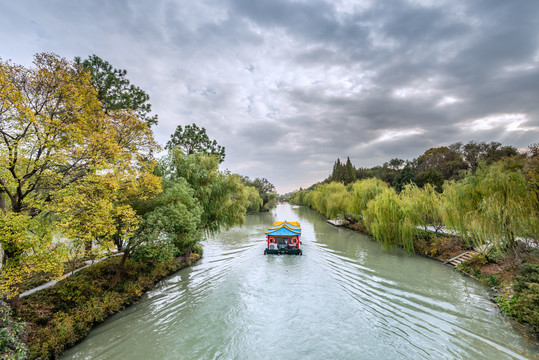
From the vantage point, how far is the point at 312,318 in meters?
8.72

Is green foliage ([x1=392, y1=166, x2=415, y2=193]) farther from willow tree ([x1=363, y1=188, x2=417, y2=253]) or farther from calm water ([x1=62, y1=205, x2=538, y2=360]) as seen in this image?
calm water ([x1=62, y1=205, x2=538, y2=360])

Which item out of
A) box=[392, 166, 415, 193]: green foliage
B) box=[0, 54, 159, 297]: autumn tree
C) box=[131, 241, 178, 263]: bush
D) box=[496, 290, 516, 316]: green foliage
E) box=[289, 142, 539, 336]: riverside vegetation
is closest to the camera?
box=[0, 54, 159, 297]: autumn tree

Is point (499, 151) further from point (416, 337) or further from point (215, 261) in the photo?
point (215, 261)

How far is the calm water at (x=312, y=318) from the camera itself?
6980mm

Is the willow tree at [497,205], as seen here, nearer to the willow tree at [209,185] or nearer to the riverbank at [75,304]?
the willow tree at [209,185]

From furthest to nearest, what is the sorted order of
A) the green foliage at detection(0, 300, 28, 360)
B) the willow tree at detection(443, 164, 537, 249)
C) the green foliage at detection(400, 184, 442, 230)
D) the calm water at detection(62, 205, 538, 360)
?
the green foliage at detection(400, 184, 442, 230) < the willow tree at detection(443, 164, 537, 249) < the calm water at detection(62, 205, 538, 360) < the green foliage at detection(0, 300, 28, 360)

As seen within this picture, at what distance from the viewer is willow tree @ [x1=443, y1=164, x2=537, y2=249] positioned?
33.7ft

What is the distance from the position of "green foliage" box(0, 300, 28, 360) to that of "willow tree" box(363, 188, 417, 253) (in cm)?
2008

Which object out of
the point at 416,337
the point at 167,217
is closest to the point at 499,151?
the point at 416,337

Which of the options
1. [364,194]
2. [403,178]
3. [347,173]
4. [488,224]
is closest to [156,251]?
[488,224]

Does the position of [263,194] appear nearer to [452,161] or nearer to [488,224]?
[452,161]

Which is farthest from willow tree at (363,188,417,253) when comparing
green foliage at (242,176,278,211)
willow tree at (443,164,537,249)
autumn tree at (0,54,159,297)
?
green foliage at (242,176,278,211)

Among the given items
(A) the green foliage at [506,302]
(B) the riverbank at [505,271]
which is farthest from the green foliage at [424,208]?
(A) the green foliage at [506,302]

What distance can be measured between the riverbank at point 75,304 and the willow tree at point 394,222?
17576 millimetres
